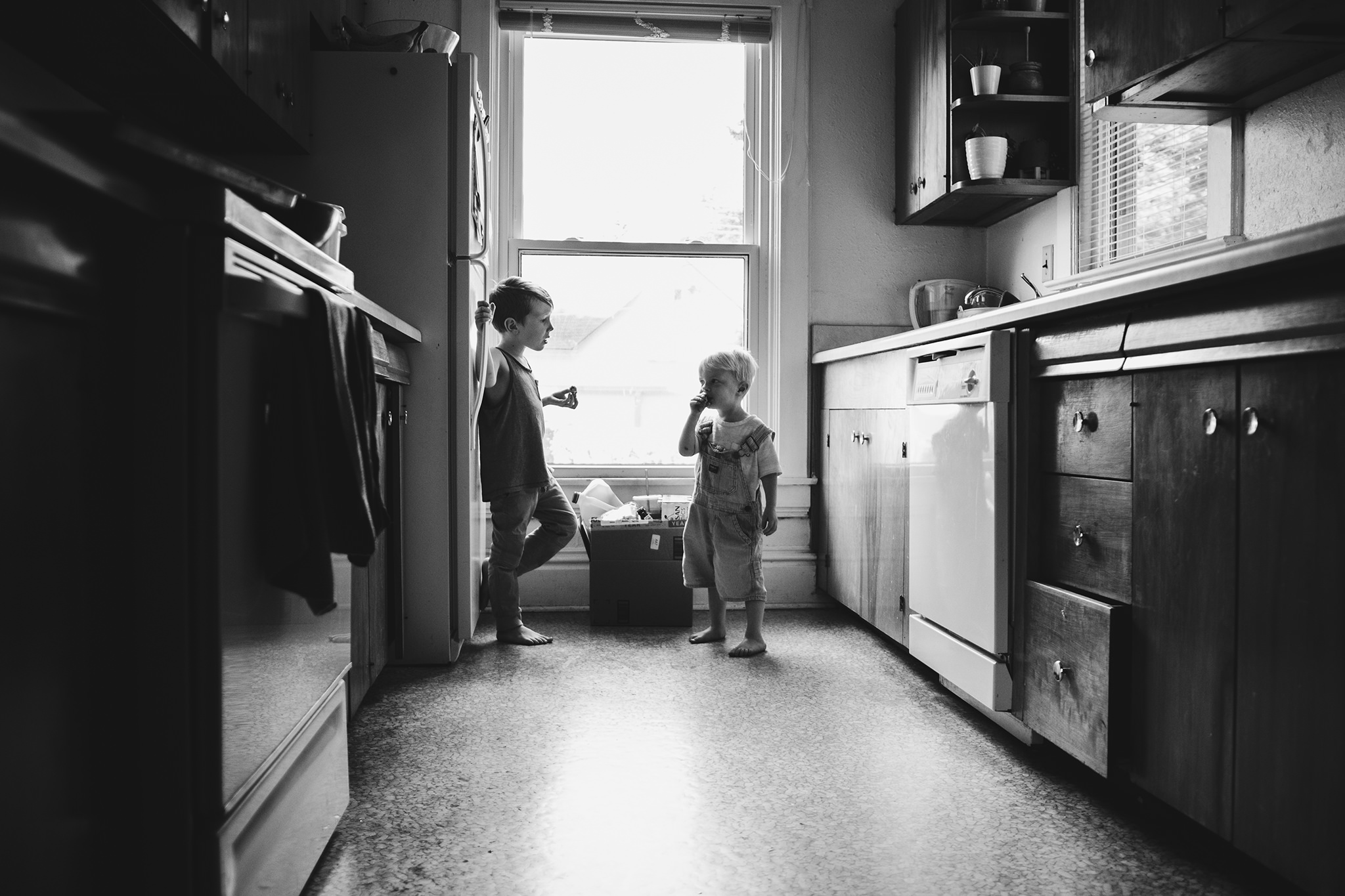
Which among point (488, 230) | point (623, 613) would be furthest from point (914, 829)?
point (488, 230)

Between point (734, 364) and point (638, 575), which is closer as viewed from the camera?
point (734, 364)

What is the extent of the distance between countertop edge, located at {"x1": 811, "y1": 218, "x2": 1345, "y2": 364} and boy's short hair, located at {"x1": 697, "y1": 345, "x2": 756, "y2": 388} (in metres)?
0.69

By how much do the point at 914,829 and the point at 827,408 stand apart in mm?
2106

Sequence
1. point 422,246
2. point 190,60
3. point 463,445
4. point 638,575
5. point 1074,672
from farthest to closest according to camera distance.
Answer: point 638,575 < point 463,445 < point 422,246 < point 190,60 < point 1074,672

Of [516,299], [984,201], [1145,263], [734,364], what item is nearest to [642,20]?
[516,299]

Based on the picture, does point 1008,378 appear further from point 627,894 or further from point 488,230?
point 488,230

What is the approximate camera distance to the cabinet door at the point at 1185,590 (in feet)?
4.44

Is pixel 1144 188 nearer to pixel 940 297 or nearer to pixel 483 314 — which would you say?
pixel 940 297

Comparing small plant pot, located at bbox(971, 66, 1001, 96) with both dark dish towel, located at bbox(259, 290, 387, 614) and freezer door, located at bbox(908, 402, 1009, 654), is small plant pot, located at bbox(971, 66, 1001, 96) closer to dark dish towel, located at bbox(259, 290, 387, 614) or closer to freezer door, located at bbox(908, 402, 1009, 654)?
freezer door, located at bbox(908, 402, 1009, 654)

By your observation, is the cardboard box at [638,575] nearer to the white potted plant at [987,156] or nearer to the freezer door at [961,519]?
the freezer door at [961,519]

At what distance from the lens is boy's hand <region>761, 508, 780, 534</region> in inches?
109

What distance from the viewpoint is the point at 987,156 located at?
3035mm

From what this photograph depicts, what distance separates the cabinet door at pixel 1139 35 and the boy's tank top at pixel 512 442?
1847mm

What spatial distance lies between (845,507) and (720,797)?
168 cm
